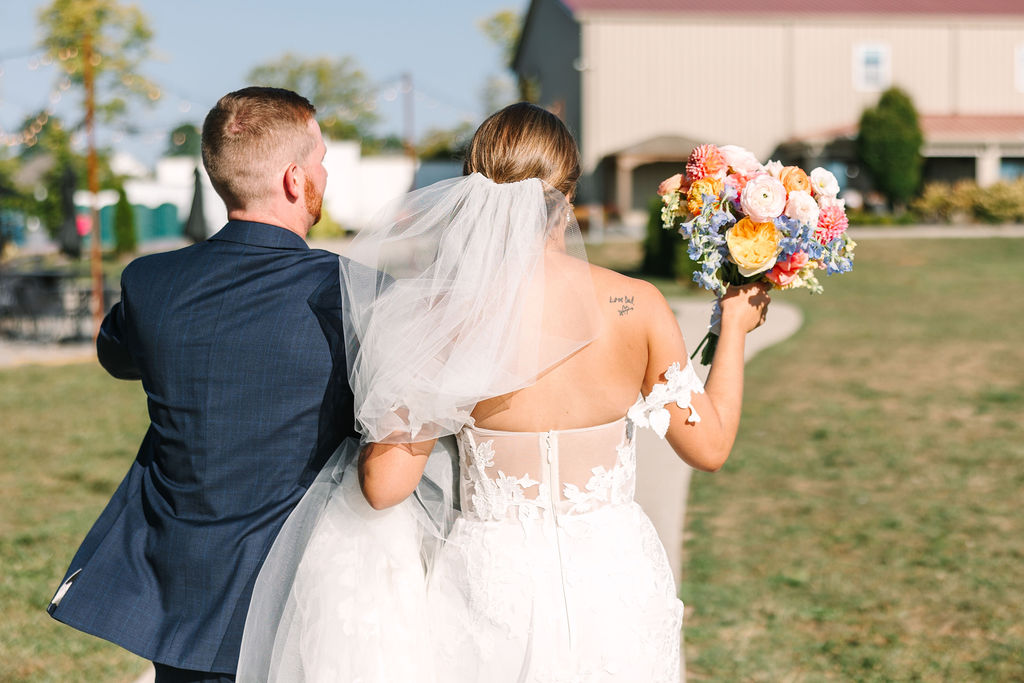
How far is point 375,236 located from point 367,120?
82.4 meters

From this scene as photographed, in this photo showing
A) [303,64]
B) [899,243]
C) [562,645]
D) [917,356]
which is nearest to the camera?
[562,645]

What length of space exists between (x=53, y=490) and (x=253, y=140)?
6.01 metres

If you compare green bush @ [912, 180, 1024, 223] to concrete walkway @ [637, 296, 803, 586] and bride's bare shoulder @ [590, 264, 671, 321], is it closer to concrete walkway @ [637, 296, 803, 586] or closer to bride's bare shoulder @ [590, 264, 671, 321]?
concrete walkway @ [637, 296, 803, 586]

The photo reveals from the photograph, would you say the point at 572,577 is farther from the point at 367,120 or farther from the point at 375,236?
the point at 367,120

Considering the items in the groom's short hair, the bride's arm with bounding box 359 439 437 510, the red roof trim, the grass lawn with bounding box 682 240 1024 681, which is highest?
the red roof trim

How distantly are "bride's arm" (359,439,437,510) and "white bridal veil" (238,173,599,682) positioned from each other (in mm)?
42

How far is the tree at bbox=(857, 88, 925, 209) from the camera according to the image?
3203 cm

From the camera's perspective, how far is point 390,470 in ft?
7.72

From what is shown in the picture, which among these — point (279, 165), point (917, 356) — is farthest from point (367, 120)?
point (279, 165)

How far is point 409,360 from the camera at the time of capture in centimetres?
232

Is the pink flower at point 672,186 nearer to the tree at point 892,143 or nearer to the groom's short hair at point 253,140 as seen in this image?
the groom's short hair at point 253,140

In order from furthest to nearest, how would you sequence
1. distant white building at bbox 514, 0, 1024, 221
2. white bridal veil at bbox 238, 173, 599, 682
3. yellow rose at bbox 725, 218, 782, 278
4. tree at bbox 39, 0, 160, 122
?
tree at bbox 39, 0, 160, 122 < distant white building at bbox 514, 0, 1024, 221 < yellow rose at bbox 725, 218, 782, 278 < white bridal veil at bbox 238, 173, 599, 682

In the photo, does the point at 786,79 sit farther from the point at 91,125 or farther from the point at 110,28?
the point at 110,28

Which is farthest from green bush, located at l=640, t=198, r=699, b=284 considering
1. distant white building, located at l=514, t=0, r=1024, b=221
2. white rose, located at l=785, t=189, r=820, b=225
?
white rose, located at l=785, t=189, r=820, b=225
